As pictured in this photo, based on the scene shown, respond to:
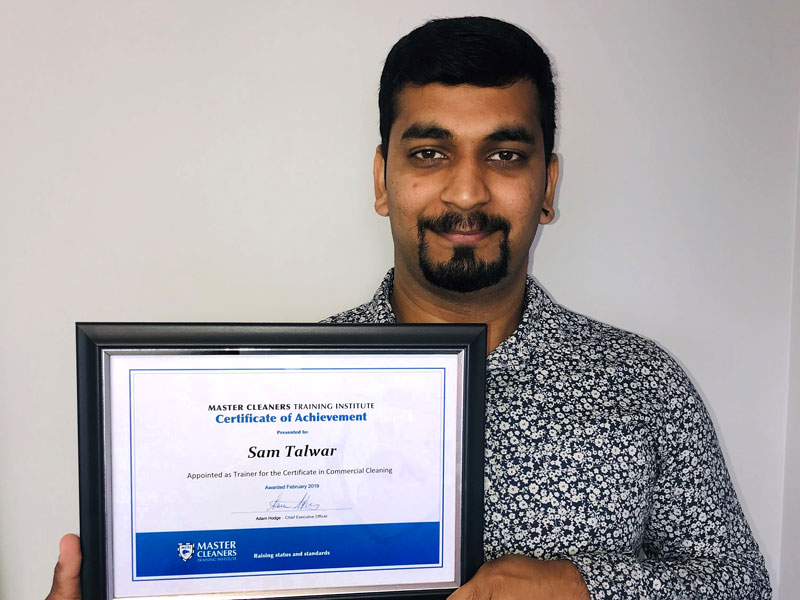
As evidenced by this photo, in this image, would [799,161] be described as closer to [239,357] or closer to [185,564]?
[239,357]

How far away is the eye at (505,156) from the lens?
1188 millimetres

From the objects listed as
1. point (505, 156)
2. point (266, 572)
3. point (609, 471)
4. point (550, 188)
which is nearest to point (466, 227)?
point (505, 156)

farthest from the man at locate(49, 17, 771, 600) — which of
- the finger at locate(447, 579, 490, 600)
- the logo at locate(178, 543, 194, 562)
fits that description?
the logo at locate(178, 543, 194, 562)

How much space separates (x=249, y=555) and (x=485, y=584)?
319 mm

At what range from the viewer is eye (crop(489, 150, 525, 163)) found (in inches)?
46.8

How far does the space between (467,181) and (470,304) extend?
0.73ft

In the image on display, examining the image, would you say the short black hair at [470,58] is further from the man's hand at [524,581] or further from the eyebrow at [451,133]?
the man's hand at [524,581]

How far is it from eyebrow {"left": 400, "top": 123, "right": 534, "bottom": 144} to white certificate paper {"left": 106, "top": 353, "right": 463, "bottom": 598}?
1.23ft

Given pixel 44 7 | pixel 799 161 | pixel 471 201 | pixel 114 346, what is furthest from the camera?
pixel 799 161

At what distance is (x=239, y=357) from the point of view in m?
0.96

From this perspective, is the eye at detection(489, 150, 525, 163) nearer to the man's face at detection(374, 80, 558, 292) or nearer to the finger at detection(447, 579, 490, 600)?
the man's face at detection(374, 80, 558, 292)

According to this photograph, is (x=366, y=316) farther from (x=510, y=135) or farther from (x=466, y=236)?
(x=510, y=135)

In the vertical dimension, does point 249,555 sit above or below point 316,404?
below

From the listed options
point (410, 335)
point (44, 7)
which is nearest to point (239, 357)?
point (410, 335)
